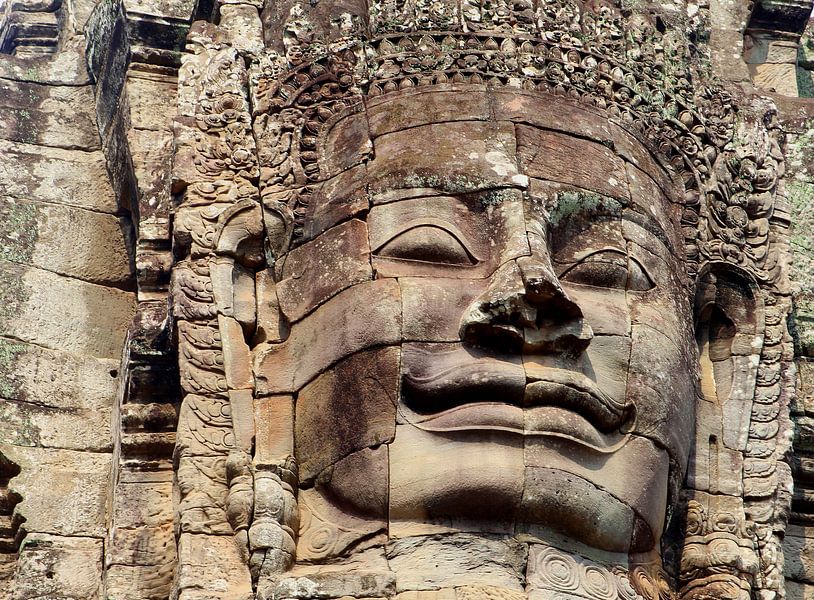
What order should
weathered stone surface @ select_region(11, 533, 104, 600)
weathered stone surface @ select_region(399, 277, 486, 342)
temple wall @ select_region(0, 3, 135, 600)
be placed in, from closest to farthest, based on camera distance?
weathered stone surface @ select_region(399, 277, 486, 342), weathered stone surface @ select_region(11, 533, 104, 600), temple wall @ select_region(0, 3, 135, 600)

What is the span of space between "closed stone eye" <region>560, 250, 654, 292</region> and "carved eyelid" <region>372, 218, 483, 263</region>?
0.57 m

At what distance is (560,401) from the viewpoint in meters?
11.8

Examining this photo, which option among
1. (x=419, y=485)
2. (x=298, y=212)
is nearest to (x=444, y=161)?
(x=298, y=212)

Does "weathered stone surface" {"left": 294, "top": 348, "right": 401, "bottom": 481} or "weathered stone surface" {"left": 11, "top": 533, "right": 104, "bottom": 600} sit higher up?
"weathered stone surface" {"left": 294, "top": 348, "right": 401, "bottom": 481}

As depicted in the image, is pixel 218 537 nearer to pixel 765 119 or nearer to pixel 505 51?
pixel 505 51

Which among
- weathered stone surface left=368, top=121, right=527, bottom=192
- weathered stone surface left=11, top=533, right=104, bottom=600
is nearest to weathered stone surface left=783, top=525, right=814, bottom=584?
weathered stone surface left=368, top=121, right=527, bottom=192

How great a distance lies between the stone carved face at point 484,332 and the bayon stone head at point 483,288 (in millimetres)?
15

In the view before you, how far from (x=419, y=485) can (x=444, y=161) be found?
Result: 2.02 meters

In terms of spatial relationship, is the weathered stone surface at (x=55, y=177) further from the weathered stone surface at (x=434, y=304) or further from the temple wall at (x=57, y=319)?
the weathered stone surface at (x=434, y=304)

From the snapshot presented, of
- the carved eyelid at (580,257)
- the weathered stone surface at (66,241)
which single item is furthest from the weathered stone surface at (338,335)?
the weathered stone surface at (66,241)

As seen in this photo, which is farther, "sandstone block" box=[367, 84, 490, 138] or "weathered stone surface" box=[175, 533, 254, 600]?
"sandstone block" box=[367, 84, 490, 138]

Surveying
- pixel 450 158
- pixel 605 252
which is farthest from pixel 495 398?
pixel 450 158

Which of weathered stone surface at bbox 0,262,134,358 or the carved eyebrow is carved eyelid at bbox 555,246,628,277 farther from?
weathered stone surface at bbox 0,262,134,358

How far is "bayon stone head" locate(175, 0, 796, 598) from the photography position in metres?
11.7
